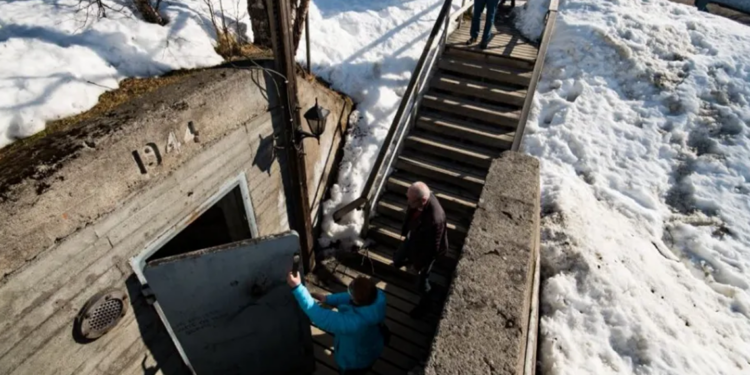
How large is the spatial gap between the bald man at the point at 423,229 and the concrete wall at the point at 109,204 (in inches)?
84.4

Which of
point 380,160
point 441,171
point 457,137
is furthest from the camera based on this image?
point 457,137

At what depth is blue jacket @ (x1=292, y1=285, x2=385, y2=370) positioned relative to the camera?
355 centimetres

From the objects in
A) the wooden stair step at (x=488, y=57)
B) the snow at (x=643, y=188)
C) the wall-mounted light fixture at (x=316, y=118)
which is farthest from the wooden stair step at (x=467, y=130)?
the wall-mounted light fixture at (x=316, y=118)

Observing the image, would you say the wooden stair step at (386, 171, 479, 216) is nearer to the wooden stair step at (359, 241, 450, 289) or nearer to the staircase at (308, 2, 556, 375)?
the staircase at (308, 2, 556, 375)

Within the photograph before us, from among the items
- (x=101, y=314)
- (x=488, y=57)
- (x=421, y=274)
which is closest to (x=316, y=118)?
(x=421, y=274)

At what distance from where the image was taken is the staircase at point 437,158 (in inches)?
227

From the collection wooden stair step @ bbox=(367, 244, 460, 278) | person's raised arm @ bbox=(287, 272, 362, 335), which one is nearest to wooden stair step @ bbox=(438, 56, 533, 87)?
wooden stair step @ bbox=(367, 244, 460, 278)

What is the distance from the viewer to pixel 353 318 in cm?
356

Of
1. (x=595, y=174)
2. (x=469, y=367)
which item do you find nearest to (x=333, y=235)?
(x=469, y=367)

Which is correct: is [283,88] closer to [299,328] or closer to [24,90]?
[24,90]

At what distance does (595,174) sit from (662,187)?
43.0 inches

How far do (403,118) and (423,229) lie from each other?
121 inches

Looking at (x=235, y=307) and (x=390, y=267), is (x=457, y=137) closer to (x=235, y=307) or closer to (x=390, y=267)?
(x=390, y=267)

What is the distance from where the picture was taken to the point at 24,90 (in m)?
3.59
